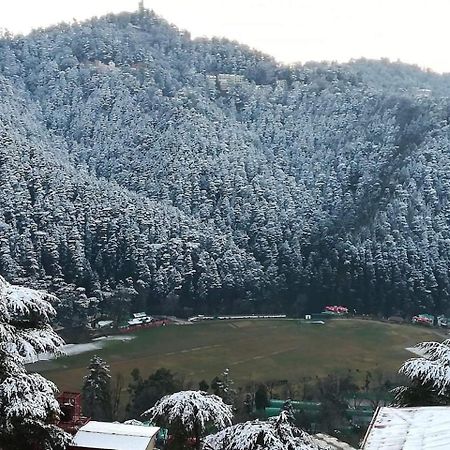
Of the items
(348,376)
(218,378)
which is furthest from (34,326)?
(348,376)

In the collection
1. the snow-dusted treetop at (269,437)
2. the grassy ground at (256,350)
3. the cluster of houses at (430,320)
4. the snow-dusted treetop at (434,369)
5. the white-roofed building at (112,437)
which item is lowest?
the grassy ground at (256,350)

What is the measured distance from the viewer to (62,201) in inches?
1398

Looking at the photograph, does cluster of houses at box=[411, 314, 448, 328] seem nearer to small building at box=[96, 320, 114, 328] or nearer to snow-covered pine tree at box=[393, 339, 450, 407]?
small building at box=[96, 320, 114, 328]

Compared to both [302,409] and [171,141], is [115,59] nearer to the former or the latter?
[171,141]

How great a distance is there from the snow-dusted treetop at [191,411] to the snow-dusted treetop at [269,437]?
0.40 m

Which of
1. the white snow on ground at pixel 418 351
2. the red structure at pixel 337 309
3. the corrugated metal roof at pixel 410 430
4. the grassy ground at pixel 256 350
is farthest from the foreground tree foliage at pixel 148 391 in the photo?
the corrugated metal roof at pixel 410 430

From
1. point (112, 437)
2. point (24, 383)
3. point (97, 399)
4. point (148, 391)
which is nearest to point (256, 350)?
point (148, 391)

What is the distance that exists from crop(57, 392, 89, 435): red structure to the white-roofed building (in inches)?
6.0

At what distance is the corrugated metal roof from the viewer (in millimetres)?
3844

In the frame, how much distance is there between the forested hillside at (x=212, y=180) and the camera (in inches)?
1356

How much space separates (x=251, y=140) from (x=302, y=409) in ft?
88.0

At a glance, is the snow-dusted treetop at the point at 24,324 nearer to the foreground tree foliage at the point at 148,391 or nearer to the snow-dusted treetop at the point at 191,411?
the snow-dusted treetop at the point at 191,411

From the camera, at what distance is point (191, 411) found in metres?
Answer: 5.39

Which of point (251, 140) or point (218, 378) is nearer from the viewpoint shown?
point (218, 378)
